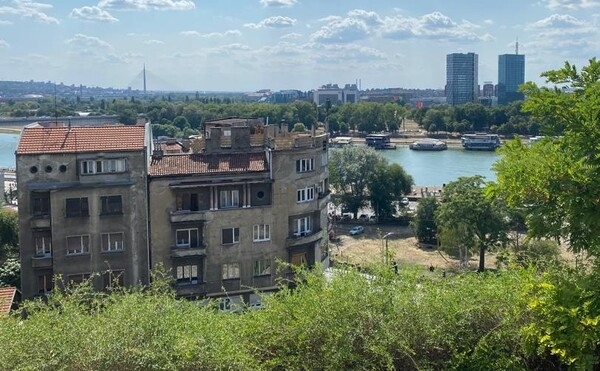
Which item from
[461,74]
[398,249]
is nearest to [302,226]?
[398,249]

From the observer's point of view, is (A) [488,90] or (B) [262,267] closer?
(B) [262,267]

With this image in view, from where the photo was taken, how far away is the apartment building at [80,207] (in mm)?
15398

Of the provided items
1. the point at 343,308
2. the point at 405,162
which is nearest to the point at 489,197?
the point at 343,308

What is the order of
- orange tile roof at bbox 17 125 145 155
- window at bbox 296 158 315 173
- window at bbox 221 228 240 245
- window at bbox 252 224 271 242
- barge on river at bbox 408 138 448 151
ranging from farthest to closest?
barge on river at bbox 408 138 448 151
window at bbox 296 158 315 173
window at bbox 252 224 271 242
window at bbox 221 228 240 245
orange tile roof at bbox 17 125 145 155

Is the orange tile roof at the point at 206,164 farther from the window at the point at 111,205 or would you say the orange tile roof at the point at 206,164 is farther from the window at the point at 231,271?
the window at the point at 231,271

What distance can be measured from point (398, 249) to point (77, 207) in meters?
17.6

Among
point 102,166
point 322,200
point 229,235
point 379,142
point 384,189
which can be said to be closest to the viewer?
point 102,166

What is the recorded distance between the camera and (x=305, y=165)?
17.6 meters

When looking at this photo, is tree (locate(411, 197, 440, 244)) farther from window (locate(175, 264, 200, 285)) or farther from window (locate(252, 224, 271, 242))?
window (locate(175, 264, 200, 285))

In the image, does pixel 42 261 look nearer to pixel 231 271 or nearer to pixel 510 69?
pixel 231 271

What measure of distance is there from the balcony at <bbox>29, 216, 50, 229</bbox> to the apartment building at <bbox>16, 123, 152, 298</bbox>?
0.02 metres

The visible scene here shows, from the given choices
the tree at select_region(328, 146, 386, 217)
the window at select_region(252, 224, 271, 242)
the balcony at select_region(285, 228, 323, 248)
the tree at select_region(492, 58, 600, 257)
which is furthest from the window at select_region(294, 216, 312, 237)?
the tree at select_region(328, 146, 386, 217)

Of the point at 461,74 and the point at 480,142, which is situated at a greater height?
the point at 461,74

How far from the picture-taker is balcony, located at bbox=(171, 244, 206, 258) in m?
16.2
